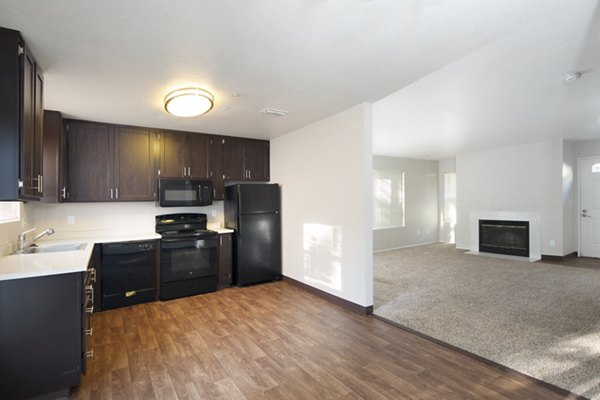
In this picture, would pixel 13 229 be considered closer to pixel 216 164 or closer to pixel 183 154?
pixel 183 154

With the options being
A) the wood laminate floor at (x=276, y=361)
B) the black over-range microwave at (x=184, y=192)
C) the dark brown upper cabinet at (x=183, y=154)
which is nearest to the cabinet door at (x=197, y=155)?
the dark brown upper cabinet at (x=183, y=154)

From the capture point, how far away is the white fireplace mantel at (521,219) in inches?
250

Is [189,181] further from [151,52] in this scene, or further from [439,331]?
[439,331]

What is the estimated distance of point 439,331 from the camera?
292cm

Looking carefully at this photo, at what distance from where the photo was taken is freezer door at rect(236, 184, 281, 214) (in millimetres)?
4508

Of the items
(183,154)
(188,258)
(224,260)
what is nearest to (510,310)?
(224,260)

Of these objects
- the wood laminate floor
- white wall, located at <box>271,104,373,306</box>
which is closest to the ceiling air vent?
white wall, located at <box>271,104,373,306</box>

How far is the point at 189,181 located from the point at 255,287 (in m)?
1.84

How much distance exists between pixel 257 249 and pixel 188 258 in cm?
101

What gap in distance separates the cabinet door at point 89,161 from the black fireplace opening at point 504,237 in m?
7.58

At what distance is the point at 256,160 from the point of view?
5.10m

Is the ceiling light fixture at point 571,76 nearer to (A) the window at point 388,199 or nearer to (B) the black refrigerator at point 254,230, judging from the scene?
(B) the black refrigerator at point 254,230

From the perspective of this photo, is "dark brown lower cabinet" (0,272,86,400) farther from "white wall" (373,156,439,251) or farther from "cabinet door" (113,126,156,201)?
"white wall" (373,156,439,251)

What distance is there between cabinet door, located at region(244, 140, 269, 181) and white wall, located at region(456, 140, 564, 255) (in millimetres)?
5241
